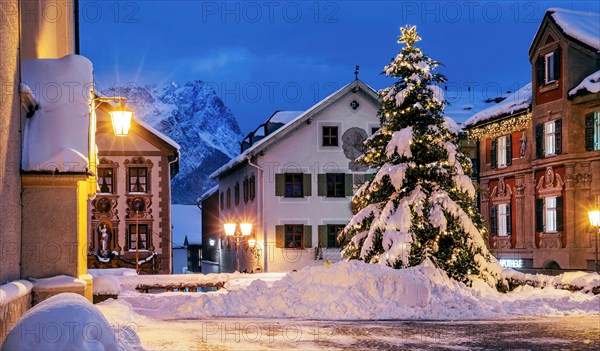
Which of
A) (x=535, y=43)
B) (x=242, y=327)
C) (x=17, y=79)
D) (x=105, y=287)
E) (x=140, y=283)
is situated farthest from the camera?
(x=535, y=43)

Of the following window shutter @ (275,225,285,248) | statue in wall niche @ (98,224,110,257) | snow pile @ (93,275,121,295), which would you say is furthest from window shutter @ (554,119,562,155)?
snow pile @ (93,275,121,295)

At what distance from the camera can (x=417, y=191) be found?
82.7 feet

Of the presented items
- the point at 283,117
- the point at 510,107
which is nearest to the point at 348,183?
the point at 283,117

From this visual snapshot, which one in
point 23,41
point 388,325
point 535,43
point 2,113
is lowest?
point 388,325

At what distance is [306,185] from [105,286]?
2466cm

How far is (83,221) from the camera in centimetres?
1470

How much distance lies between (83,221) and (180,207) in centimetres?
6676

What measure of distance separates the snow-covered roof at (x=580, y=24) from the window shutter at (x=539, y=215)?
7836mm

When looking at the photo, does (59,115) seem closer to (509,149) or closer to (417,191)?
(417,191)

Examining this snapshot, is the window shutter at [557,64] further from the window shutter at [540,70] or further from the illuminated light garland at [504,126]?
the illuminated light garland at [504,126]

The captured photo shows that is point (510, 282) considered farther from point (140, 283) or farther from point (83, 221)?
point (83, 221)

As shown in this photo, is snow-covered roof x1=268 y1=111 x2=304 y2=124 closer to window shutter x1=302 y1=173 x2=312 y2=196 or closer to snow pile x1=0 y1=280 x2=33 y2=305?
window shutter x1=302 y1=173 x2=312 y2=196

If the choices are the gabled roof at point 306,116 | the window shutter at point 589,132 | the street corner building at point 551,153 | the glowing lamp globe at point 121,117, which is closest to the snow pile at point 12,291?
the glowing lamp globe at point 121,117

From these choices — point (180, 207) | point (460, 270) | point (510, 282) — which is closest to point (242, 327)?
point (460, 270)
